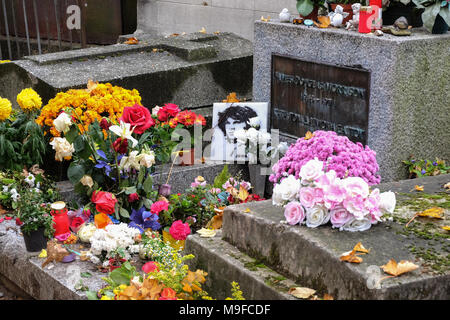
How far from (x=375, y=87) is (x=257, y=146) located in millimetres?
1153

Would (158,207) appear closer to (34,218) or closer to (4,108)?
(34,218)

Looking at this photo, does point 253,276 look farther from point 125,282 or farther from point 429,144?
point 429,144

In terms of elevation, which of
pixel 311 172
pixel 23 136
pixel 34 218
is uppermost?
pixel 311 172

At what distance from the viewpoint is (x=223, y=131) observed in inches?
230

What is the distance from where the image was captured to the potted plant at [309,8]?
545cm

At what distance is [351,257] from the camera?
2.64 m

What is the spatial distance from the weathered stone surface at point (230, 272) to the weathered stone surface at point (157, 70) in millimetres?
2794

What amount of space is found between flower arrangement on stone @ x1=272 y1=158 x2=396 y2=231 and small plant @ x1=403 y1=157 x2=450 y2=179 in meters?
2.03

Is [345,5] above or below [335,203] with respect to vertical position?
above

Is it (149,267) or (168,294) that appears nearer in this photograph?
(168,294)

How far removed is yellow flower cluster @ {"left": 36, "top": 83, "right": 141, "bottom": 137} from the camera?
16.6ft

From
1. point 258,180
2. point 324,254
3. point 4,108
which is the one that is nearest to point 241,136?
point 258,180

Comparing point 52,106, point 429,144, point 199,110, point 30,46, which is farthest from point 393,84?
point 30,46

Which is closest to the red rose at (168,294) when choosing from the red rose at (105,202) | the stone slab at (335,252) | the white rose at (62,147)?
the stone slab at (335,252)
